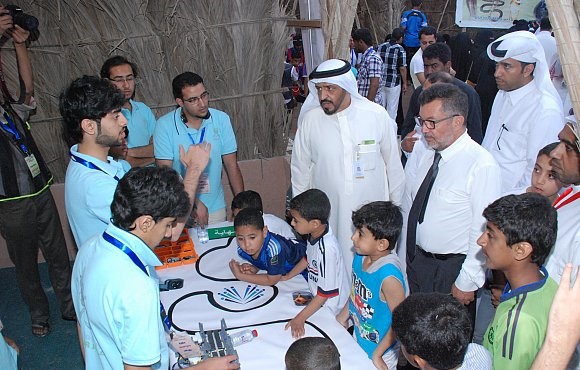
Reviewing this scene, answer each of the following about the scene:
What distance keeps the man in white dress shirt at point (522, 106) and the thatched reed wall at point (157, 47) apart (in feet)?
6.30

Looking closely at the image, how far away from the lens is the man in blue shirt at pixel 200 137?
3096 mm

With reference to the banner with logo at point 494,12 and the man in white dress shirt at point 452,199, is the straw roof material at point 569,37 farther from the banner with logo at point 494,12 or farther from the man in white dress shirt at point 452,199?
the banner with logo at point 494,12

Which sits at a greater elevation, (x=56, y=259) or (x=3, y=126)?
(x=3, y=126)

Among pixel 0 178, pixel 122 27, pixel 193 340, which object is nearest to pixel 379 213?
pixel 193 340

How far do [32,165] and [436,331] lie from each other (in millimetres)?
2672

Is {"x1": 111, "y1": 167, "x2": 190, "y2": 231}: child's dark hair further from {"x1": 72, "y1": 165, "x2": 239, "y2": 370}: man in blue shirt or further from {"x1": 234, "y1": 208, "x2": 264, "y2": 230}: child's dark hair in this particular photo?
{"x1": 234, "y1": 208, "x2": 264, "y2": 230}: child's dark hair

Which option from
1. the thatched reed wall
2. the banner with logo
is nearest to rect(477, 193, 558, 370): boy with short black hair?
the thatched reed wall

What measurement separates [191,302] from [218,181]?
1206mm

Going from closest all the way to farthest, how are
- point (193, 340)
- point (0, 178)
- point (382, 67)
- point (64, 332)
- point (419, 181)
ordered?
point (193, 340) → point (419, 181) → point (0, 178) → point (64, 332) → point (382, 67)

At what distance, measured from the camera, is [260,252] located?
8.27ft

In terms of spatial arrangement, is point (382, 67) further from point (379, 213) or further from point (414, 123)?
point (379, 213)

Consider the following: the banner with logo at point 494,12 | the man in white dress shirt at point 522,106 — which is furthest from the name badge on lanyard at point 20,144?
the banner with logo at point 494,12

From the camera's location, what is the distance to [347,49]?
332 cm

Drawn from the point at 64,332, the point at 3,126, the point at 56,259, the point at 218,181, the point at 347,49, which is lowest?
the point at 64,332
